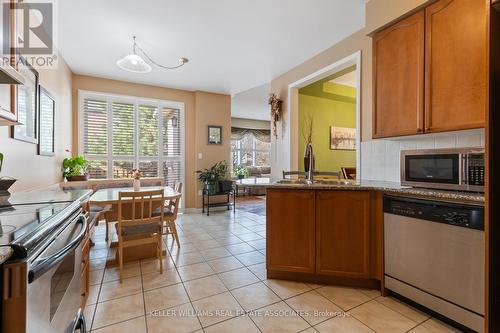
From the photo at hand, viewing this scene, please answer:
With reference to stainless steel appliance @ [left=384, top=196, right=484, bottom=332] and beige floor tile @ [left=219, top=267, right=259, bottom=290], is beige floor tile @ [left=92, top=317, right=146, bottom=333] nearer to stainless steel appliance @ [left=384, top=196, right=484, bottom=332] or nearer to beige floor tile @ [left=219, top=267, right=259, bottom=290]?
beige floor tile @ [left=219, top=267, right=259, bottom=290]

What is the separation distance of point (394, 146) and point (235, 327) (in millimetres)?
2137

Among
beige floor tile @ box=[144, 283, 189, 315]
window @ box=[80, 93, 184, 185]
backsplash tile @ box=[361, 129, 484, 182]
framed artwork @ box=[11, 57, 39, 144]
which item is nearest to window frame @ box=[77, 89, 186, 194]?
window @ box=[80, 93, 184, 185]

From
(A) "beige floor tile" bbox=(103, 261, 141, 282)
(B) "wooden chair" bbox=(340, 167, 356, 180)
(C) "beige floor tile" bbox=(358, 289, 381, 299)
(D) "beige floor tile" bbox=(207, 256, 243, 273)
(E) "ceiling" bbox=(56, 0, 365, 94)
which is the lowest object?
(A) "beige floor tile" bbox=(103, 261, 141, 282)

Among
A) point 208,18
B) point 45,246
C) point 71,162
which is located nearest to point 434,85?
point 208,18

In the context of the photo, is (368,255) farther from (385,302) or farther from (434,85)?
(434,85)

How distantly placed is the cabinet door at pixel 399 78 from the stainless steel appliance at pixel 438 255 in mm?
670

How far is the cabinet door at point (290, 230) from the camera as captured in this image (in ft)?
6.98

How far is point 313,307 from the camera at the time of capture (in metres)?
1.81

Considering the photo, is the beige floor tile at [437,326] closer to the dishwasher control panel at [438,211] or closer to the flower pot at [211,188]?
the dishwasher control panel at [438,211]

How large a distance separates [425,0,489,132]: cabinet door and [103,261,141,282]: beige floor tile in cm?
298

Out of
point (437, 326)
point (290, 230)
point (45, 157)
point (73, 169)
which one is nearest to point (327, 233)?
point (290, 230)

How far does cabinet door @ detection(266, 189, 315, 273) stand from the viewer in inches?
83.7

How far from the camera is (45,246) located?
854 millimetres

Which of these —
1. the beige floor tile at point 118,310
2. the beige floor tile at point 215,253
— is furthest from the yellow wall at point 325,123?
the beige floor tile at point 118,310
